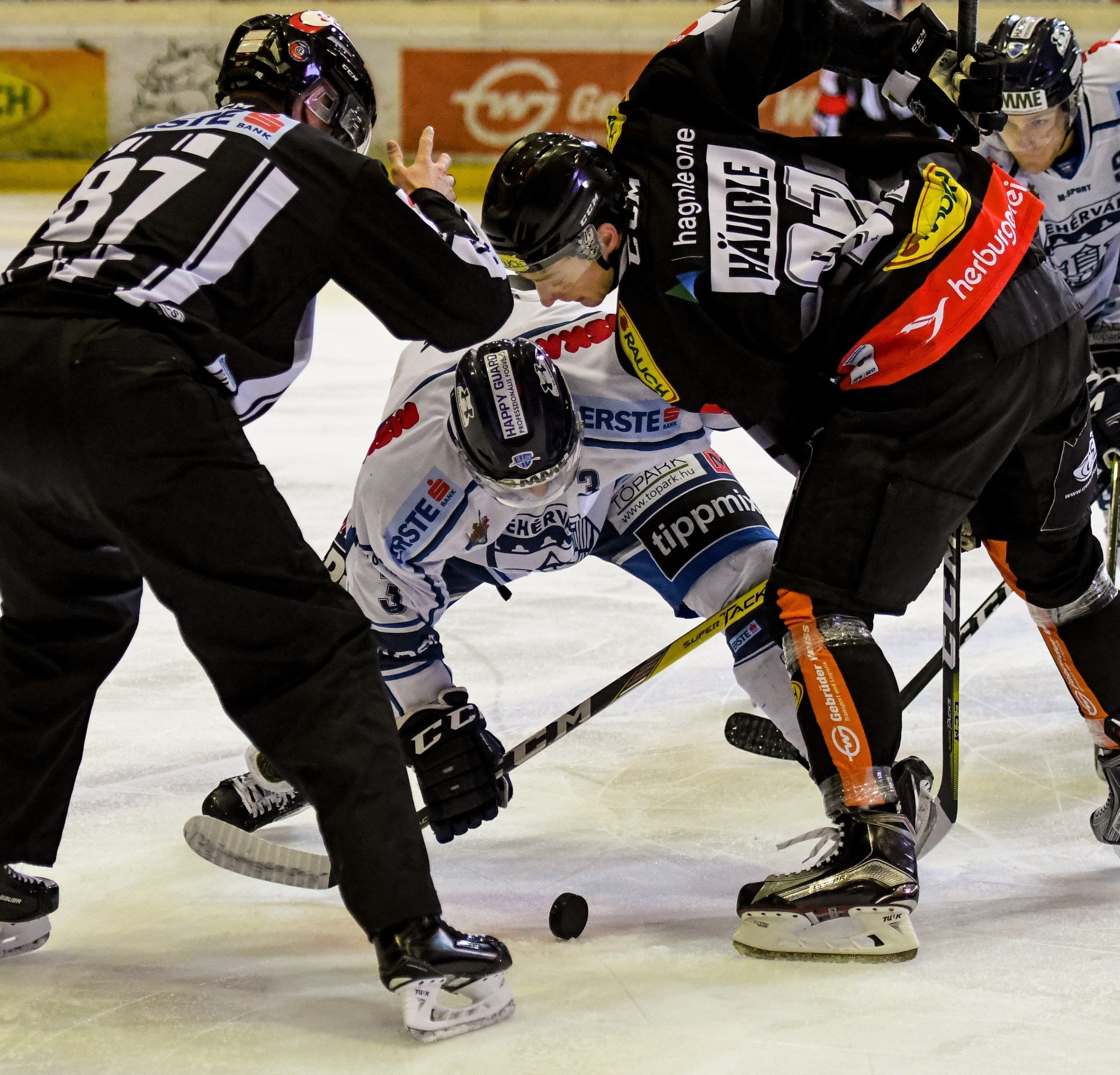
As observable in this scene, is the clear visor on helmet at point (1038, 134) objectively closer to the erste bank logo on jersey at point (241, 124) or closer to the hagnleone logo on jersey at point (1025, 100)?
the hagnleone logo on jersey at point (1025, 100)

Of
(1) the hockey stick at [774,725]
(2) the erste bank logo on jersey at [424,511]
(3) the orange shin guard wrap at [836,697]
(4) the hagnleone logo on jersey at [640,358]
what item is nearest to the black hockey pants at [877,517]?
(3) the orange shin guard wrap at [836,697]

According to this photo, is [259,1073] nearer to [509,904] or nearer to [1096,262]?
[509,904]

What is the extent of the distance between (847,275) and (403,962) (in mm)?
1128

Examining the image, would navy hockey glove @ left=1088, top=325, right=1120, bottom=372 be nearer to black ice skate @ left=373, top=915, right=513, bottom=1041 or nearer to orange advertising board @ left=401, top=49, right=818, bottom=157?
black ice skate @ left=373, top=915, right=513, bottom=1041

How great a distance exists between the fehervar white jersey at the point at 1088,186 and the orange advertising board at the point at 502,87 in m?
6.95

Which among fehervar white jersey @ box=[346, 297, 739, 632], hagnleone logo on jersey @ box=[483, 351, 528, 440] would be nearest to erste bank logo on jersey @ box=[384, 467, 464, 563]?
fehervar white jersey @ box=[346, 297, 739, 632]

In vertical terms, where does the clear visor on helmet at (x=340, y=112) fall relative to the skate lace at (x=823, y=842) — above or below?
above

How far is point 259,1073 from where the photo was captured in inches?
74.8

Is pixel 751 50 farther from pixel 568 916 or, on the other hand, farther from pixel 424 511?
pixel 568 916

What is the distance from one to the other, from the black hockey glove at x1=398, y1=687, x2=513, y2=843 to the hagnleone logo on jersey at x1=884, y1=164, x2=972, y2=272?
0.99 meters

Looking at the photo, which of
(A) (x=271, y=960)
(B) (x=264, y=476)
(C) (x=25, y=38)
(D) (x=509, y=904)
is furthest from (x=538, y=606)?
(C) (x=25, y=38)

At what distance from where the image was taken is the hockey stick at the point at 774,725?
3.06 meters

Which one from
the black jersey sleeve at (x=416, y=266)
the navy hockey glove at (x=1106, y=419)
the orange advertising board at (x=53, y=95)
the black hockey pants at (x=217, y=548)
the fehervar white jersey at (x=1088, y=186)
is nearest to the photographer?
the black hockey pants at (x=217, y=548)

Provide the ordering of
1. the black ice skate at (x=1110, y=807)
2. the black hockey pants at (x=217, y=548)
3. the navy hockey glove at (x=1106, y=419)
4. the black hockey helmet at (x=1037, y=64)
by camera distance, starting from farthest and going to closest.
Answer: the navy hockey glove at (x=1106, y=419) → the black hockey helmet at (x=1037, y=64) → the black ice skate at (x=1110, y=807) → the black hockey pants at (x=217, y=548)
